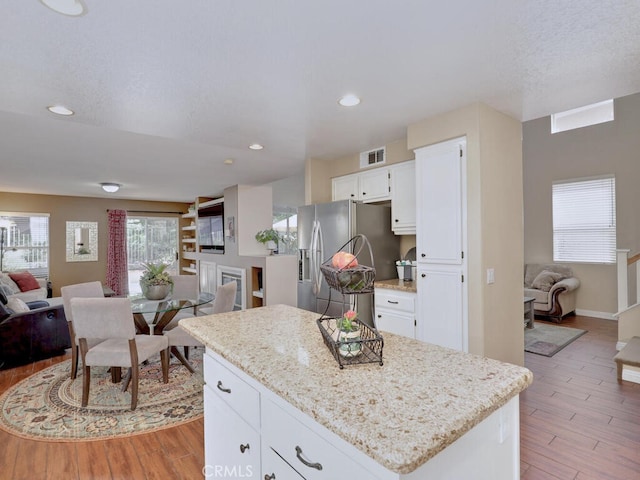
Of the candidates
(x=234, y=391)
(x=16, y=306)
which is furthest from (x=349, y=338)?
(x=16, y=306)

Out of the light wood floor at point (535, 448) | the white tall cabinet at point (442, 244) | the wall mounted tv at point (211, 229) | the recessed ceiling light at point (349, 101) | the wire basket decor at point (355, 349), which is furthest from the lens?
the wall mounted tv at point (211, 229)

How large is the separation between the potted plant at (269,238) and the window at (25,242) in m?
4.83

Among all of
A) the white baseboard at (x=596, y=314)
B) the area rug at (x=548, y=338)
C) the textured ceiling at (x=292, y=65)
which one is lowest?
the area rug at (x=548, y=338)

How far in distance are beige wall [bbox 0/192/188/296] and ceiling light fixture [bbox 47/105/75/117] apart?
5.78 m

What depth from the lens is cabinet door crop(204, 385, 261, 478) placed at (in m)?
1.24

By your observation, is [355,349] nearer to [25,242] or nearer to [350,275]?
[350,275]

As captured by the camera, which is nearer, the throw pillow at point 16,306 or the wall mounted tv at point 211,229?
A: the throw pillow at point 16,306

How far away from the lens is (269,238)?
5984 mm

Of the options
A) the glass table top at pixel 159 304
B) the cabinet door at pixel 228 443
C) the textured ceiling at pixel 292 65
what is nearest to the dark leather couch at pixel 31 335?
the glass table top at pixel 159 304

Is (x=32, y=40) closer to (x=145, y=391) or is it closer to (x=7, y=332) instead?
(x=145, y=391)

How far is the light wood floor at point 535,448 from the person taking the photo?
1.98 meters

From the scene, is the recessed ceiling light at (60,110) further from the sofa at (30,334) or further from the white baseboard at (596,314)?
the white baseboard at (596,314)

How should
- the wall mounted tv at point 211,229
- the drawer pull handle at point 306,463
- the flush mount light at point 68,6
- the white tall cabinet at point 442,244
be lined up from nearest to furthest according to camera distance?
1. the drawer pull handle at point 306,463
2. the flush mount light at point 68,6
3. the white tall cabinet at point 442,244
4. the wall mounted tv at point 211,229

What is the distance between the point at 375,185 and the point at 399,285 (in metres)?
1.18
